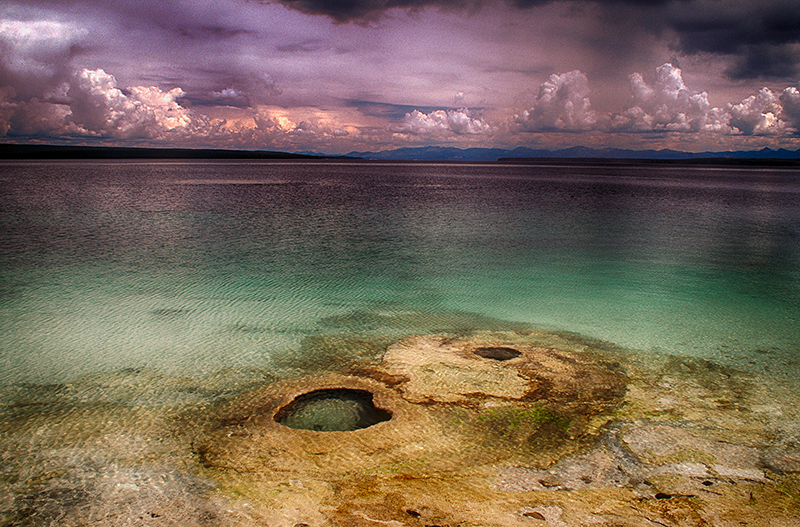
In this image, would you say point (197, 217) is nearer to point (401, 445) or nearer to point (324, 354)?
point (324, 354)

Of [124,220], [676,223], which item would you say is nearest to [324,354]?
[124,220]

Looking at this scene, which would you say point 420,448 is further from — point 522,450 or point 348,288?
point 348,288

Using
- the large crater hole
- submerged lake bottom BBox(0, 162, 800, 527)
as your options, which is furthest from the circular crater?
the large crater hole

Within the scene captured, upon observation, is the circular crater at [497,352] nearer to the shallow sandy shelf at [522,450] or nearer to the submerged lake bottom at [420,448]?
the submerged lake bottom at [420,448]

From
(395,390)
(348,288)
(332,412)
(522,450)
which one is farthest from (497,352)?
(348,288)

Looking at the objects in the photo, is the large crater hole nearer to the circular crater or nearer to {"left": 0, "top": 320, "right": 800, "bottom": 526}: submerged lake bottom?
{"left": 0, "top": 320, "right": 800, "bottom": 526}: submerged lake bottom

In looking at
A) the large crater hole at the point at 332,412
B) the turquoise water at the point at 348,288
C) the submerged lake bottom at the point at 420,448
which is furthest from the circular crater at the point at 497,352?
the large crater hole at the point at 332,412
